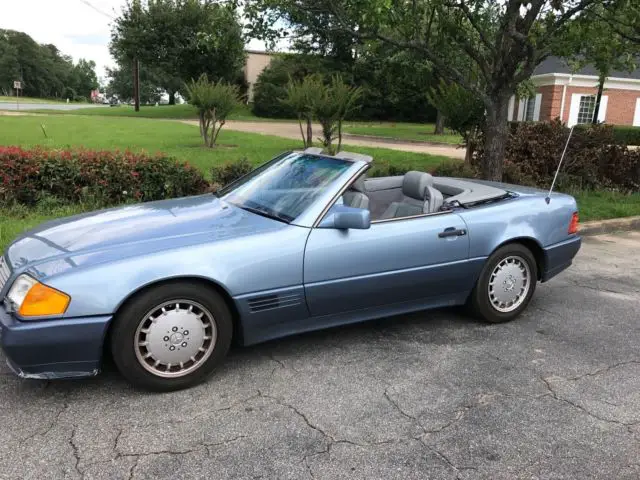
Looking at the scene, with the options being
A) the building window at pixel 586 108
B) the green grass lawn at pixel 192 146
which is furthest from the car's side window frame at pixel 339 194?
the building window at pixel 586 108

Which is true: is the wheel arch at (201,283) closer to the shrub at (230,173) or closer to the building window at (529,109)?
the shrub at (230,173)

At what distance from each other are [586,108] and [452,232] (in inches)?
1203

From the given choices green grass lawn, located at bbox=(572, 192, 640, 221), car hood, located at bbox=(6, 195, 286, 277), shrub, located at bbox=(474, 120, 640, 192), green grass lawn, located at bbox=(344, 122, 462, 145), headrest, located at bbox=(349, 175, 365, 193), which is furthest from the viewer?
green grass lawn, located at bbox=(344, 122, 462, 145)

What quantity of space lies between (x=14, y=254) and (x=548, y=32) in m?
7.78

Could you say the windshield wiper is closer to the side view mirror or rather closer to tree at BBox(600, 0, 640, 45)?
the side view mirror

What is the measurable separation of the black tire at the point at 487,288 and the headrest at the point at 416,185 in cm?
74

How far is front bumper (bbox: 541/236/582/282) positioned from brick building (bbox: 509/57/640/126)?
26358mm

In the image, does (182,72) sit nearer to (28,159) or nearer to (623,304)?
(28,159)

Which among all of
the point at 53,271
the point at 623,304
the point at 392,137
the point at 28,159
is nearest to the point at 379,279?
the point at 53,271

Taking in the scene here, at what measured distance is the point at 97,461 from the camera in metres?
2.54

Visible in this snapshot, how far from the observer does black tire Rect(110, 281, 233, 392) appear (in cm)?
295

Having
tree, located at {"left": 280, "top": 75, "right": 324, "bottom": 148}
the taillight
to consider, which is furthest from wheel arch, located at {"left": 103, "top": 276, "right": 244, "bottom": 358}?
tree, located at {"left": 280, "top": 75, "right": 324, "bottom": 148}

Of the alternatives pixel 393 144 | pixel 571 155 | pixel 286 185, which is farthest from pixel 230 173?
pixel 393 144

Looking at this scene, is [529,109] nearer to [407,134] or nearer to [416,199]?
[407,134]
